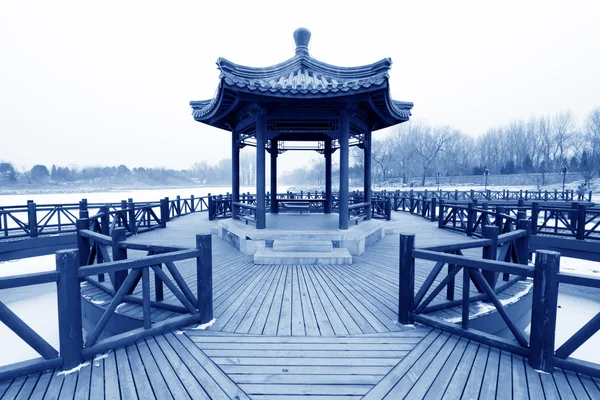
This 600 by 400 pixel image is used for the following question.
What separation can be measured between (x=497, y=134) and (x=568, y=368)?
72302 millimetres

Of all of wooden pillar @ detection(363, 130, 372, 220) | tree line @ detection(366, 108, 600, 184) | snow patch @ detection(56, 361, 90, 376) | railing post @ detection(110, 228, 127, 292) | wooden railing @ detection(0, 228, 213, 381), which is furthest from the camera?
tree line @ detection(366, 108, 600, 184)

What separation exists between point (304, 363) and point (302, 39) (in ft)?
28.5

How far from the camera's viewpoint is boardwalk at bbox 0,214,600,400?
99.7 inches

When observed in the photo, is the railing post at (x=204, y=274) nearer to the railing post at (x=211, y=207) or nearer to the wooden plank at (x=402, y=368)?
the wooden plank at (x=402, y=368)

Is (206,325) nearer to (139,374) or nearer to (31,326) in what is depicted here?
(139,374)

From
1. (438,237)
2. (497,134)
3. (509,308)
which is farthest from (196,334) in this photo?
(497,134)

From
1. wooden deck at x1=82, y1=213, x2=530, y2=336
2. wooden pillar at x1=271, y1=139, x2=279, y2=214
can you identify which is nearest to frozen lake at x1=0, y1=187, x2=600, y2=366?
wooden deck at x1=82, y1=213, x2=530, y2=336

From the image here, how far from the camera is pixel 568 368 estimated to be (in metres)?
2.76

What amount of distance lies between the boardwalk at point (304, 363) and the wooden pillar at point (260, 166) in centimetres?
342

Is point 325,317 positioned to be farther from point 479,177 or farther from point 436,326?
point 479,177

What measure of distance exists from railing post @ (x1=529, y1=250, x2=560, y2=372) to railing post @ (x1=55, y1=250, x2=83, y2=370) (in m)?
4.37

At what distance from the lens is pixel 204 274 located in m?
3.63

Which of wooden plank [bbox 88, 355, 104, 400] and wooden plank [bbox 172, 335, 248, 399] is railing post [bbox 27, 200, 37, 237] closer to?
wooden plank [bbox 88, 355, 104, 400]

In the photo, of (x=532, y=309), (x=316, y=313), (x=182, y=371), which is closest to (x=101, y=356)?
(x=182, y=371)
